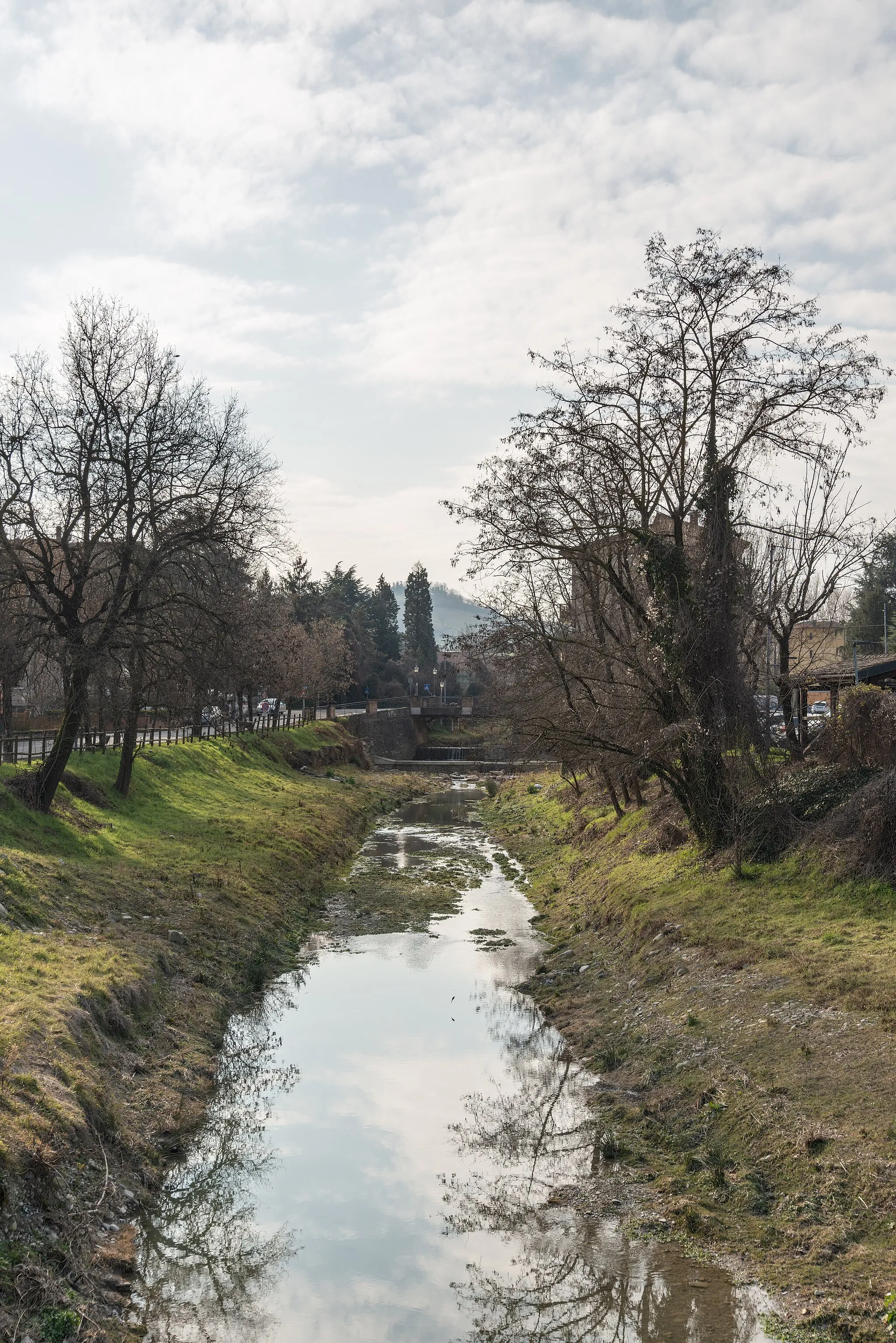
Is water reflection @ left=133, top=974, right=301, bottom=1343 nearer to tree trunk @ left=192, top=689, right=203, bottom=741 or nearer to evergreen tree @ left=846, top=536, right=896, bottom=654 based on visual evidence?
tree trunk @ left=192, top=689, right=203, bottom=741

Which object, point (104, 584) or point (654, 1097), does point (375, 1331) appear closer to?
point (654, 1097)

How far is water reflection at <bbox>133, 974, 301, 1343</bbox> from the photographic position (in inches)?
375

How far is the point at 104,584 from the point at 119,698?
338 centimetres

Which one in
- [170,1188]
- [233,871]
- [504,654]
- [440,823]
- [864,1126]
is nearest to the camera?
[864,1126]

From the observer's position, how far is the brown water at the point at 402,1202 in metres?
9.51

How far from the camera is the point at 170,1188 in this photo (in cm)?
1180

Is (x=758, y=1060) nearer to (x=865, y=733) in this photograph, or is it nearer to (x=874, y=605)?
(x=865, y=733)

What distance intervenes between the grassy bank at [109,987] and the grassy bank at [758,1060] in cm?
534

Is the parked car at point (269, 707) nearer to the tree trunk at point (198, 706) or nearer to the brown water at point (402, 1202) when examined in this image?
the tree trunk at point (198, 706)

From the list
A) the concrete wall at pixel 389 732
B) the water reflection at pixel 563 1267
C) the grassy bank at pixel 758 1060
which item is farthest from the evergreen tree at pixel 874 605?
the water reflection at pixel 563 1267

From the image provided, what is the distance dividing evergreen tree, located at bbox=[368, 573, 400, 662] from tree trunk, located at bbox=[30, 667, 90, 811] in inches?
3906

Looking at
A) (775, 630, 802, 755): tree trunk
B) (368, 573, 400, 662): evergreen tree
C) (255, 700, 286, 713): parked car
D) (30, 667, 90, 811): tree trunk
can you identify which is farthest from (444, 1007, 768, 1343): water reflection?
(368, 573, 400, 662): evergreen tree

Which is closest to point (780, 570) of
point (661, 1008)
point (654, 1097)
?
point (661, 1008)

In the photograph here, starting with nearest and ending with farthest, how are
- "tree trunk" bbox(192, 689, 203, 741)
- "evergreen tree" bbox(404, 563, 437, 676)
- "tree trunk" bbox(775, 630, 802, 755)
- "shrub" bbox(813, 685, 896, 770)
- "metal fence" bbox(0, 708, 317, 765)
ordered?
"shrub" bbox(813, 685, 896, 770) → "tree trunk" bbox(192, 689, 203, 741) → "tree trunk" bbox(775, 630, 802, 755) → "metal fence" bbox(0, 708, 317, 765) → "evergreen tree" bbox(404, 563, 437, 676)
